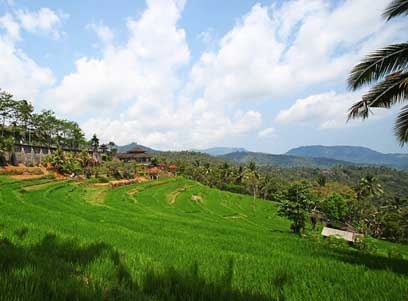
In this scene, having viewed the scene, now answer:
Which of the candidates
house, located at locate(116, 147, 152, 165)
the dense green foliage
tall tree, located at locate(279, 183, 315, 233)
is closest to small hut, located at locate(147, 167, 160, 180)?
house, located at locate(116, 147, 152, 165)

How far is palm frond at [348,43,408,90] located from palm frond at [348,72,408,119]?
0.38 meters

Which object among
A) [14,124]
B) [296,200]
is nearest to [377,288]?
[296,200]

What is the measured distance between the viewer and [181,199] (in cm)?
5803

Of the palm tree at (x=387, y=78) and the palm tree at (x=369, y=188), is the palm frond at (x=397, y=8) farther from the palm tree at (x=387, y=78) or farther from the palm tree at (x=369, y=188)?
the palm tree at (x=369, y=188)

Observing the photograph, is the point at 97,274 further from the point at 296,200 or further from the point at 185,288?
the point at 296,200

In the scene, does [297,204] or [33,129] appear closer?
[297,204]

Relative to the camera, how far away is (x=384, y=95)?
26.1 ft

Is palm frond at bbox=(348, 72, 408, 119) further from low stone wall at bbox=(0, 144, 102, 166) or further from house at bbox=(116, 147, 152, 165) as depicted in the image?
house at bbox=(116, 147, 152, 165)

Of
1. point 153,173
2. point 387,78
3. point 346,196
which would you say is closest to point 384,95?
point 387,78

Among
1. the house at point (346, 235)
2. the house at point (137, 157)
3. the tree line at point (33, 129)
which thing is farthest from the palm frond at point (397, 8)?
the house at point (137, 157)

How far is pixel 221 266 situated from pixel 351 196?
7450cm

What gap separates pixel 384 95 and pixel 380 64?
0.90 m

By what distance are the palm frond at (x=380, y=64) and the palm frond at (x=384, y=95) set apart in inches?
14.9

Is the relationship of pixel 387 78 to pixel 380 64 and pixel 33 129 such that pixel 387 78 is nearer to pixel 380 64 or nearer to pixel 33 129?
pixel 380 64
